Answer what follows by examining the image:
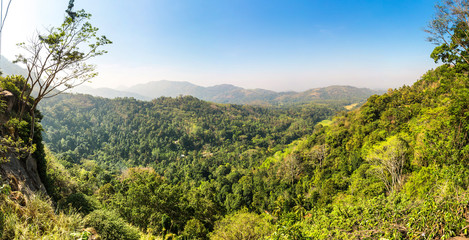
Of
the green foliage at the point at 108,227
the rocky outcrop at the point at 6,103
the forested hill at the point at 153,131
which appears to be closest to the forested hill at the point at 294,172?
the green foliage at the point at 108,227

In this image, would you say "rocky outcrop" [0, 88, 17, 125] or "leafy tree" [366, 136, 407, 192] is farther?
"leafy tree" [366, 136, 407, 192]

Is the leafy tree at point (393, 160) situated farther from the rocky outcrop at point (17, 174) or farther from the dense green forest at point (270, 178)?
the rocky outcrop at point (17, 174)

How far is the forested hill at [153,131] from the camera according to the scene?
70.9 m

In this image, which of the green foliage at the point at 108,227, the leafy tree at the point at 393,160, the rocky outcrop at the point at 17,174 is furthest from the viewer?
the leafy tree at the point at 393,160

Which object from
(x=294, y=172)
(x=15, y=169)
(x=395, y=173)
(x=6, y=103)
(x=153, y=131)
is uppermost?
(x=6, y=103)

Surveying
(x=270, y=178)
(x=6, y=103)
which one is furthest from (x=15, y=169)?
(x=270, y=178)

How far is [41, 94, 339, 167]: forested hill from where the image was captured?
70875 mm

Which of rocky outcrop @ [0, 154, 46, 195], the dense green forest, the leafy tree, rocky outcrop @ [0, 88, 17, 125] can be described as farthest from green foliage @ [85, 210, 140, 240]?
the leafy tree

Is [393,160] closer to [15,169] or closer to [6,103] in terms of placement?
[15,169]

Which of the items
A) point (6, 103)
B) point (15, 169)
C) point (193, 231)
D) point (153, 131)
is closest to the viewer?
point (15, 169)

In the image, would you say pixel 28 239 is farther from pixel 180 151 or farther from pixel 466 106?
pixel 180 151

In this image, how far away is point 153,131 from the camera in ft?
281

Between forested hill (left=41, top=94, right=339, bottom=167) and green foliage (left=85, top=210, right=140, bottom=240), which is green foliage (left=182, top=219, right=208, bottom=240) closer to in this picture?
green foliage (left=85, top=210, right=140, bottom=240)

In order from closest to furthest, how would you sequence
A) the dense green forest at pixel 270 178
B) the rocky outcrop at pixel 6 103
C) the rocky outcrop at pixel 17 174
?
the dense green forest at pixel 270 178 < the rocky outcrop at pixel 17 174 < the rocky outcrop at pixel 6 103
